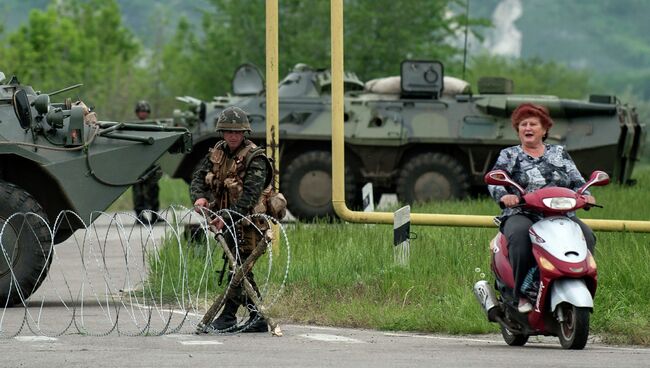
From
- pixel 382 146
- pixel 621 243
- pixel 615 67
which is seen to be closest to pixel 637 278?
pixel 621 243

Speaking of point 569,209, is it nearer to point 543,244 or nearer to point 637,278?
point 543,244

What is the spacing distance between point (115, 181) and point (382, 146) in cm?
1337

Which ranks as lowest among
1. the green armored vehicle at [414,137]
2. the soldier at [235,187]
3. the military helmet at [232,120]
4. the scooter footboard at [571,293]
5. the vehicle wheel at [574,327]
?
the green armored vehicle at [414,137]

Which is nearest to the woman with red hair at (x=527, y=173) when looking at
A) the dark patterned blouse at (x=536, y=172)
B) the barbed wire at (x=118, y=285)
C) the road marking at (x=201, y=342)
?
the dark patterned blouse at (x=536, y=172)

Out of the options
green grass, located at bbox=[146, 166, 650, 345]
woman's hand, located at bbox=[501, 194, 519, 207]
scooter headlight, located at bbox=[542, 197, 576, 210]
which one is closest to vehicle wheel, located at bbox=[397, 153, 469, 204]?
green grass, located at bbox=[146, 166, 650, 345]

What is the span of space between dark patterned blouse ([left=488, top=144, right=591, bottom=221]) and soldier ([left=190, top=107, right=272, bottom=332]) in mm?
1897

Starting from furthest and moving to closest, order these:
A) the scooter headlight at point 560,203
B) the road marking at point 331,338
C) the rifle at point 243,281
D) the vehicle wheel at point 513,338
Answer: the rifle at point 243,281 → the road marking at point 331,338 → the vehicle wheel at point 513,338 → the scooter headlight at point 560,203

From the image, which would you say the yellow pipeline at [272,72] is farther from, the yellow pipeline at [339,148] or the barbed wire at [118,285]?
the barbed wire at [118,285]

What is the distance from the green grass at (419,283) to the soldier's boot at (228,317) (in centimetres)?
27

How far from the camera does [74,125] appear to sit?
16.4 meters

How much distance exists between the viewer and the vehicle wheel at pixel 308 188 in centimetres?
2936

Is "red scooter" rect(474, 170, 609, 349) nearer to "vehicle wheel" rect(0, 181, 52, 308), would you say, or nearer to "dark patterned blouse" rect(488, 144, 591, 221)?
"dark patterned blouse" rect(488, 144, 591, 221)

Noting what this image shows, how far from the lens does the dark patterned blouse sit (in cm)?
1270

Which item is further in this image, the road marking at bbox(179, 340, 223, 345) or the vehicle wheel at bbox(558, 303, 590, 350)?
the road marking at bbox(179, 340, 223, 345)
